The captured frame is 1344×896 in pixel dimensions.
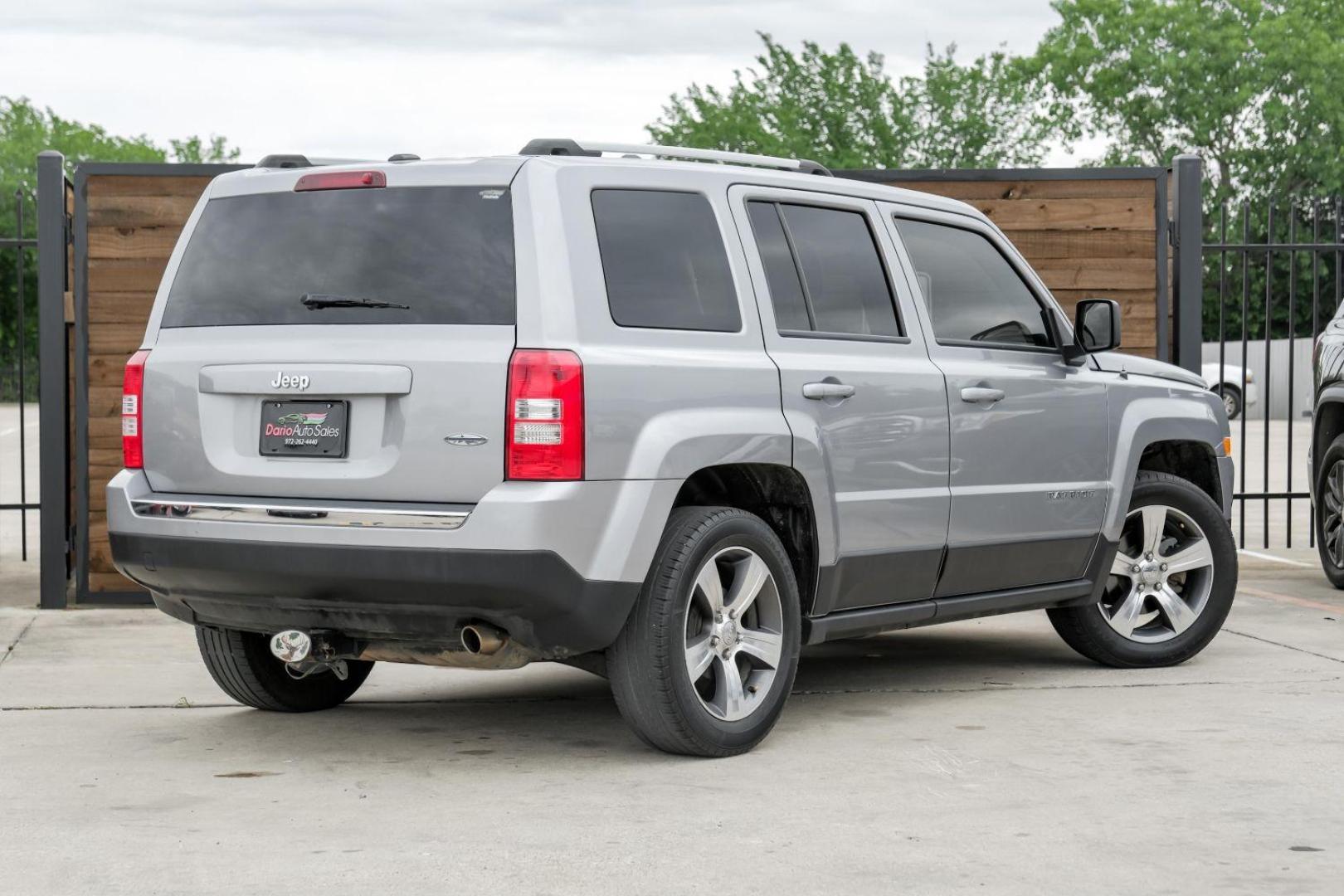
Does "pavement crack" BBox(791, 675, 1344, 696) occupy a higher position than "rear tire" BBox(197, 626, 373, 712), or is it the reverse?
A: "rear tire" BBox(197, 626, 373, 712)

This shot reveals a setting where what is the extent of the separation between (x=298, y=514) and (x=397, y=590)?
0.40 m

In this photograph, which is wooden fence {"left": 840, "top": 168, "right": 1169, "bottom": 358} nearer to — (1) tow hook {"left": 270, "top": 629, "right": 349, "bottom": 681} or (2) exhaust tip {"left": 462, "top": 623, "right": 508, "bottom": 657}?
(1) tow hook {"left": 270, "top": 629, "right": 349, "bottom": 681}

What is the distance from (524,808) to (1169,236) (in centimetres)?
689

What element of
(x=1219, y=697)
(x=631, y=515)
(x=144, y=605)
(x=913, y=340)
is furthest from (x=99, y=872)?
(x=144, y=605)

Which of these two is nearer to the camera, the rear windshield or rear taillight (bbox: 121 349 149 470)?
the rear windshield

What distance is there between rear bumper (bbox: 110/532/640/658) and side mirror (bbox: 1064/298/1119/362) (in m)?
2.62

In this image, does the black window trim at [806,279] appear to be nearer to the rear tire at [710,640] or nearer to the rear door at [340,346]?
the rear tire at [710,640]

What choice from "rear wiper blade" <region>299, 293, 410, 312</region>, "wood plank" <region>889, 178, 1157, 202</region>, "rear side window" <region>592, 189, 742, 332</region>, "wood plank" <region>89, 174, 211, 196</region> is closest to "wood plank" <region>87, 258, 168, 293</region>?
"wood plank" <region>89, 174, 211, 196</region>

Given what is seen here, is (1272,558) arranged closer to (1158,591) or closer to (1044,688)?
(1158,591)

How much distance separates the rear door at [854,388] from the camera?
241 inches

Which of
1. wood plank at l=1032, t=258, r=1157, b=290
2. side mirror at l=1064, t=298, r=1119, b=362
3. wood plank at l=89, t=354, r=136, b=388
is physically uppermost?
wood plank at l=1032, t=258, r=1157, b=290

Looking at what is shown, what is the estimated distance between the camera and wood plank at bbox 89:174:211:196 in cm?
980

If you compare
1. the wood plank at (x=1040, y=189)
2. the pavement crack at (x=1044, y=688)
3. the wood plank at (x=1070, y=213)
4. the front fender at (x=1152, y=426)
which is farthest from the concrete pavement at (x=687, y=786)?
the wood plank at (x=1040, y=189)

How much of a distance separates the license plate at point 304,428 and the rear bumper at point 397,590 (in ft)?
0.95
